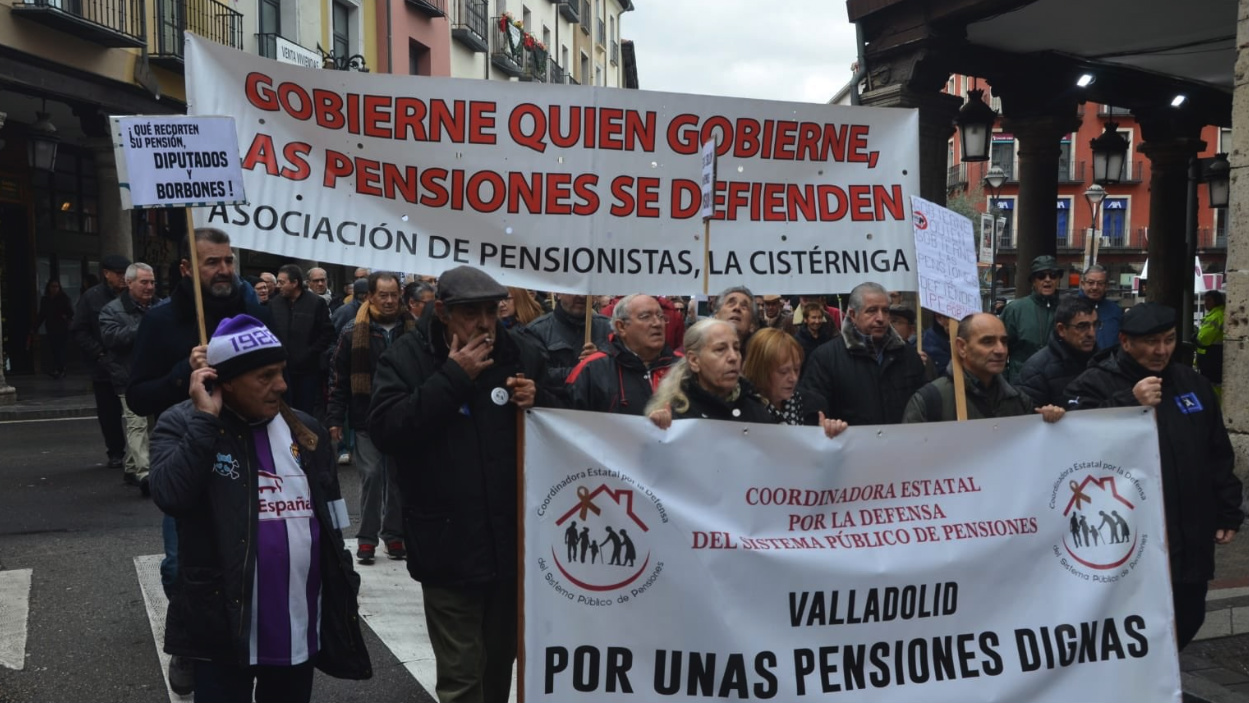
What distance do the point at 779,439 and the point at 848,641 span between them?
692 millimetres

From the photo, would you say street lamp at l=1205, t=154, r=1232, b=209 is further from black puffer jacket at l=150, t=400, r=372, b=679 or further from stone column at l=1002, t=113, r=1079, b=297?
black puffer jacket at l=150, t=400, r=372, b=679

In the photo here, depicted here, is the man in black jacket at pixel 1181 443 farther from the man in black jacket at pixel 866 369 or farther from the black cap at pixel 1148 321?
the man in black jacket at pixel 866 369

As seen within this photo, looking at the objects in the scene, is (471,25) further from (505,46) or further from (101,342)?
(101,342)

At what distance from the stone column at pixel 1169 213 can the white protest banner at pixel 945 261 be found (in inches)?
466

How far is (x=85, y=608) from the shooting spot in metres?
5.68

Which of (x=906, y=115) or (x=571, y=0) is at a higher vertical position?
(x=571, y=0)

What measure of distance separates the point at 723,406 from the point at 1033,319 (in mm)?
4997

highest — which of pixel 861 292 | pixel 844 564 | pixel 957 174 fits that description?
pixel 957 174

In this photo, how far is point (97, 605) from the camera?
5730mm

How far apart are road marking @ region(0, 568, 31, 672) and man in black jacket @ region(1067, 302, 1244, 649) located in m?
4.64

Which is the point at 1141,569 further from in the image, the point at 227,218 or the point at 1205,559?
the point at 227,218

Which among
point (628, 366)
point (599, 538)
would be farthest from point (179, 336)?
point (599, 538)

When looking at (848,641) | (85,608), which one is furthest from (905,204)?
(85,608)

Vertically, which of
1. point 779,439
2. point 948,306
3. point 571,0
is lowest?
point 779,439
